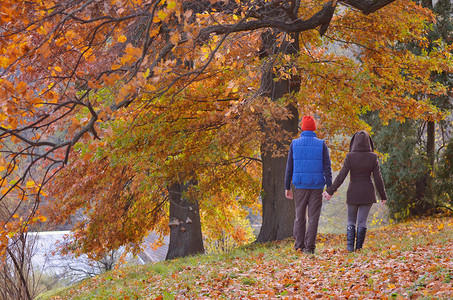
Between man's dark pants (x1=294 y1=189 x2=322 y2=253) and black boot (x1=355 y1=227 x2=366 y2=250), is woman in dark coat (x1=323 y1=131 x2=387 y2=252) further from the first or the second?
man's dark pants (x1=294 y1=189 x2=322 y2=253)

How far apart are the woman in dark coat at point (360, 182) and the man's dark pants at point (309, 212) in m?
0.36

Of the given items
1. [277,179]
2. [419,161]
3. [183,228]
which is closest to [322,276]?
[277,179]

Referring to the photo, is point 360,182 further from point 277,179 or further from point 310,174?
point 277,179

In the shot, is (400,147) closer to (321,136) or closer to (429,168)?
(429,168)

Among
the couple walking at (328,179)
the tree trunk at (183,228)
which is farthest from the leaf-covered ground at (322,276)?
the tree trunk at (183,228)

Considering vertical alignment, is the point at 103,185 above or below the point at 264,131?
below

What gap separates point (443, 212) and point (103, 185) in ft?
35.2

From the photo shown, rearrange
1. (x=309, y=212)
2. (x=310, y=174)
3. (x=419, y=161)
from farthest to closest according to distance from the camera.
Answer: (x=419, y=161) < (x=309, y=212) < (x=310, y=174)

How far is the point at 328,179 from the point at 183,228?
24.1 ft

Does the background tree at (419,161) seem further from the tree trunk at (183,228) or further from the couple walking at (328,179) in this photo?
the couple walking at (328,179)

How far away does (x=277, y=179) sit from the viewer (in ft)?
38.8

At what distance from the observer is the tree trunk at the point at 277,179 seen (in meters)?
11.5

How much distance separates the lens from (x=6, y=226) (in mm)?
5078

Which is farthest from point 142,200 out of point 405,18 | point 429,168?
point 429,168
